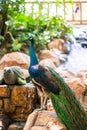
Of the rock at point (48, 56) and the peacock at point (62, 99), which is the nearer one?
the peacock at point (62, 99)

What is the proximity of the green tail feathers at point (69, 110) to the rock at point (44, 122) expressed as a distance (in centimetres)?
6

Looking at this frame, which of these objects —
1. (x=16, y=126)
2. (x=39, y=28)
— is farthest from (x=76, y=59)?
(x=16, y=126)

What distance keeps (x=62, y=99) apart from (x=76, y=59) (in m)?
4.80

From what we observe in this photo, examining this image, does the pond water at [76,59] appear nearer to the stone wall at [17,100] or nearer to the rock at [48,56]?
the rock at [48,56]

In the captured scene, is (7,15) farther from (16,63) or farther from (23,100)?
(23,100)

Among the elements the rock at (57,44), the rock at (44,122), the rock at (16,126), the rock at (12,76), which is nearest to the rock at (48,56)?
the rock at (57,44)

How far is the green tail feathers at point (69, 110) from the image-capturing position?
2871mm

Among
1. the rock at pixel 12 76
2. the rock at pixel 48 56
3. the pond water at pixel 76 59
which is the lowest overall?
the pond water at pixel 76 59

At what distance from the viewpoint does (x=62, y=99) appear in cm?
294

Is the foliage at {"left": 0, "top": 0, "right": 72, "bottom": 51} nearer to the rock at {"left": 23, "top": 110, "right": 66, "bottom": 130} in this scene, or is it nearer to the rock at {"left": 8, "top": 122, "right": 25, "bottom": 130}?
the rock at {"left": 8, "top": 122, "right": 25, "bottom": 130}

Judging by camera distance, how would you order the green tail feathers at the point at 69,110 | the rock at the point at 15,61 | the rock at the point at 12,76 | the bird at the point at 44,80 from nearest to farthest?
the green tail feathers at the point at 69,110 < the bird at the point at 44,80 < the rock at the point at 12,76 < the rock at the point at 15,61

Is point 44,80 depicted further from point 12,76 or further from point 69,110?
point 12,76

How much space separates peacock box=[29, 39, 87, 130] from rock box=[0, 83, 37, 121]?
1.52 m

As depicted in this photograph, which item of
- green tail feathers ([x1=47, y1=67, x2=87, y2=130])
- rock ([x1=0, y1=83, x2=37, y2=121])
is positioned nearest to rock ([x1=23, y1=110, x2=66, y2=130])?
green tail feathers ([x1=47, y1=67, x2=87, y2=130])
